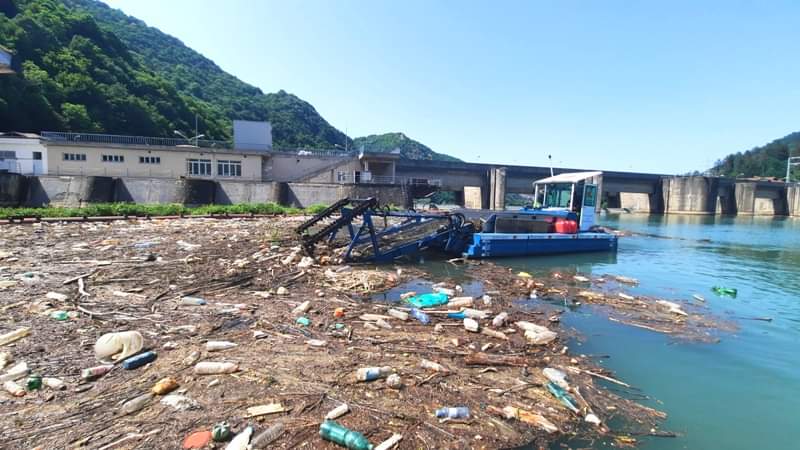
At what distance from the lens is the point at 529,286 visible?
8.81 metres

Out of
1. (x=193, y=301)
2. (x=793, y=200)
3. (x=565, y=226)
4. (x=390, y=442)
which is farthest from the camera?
(x=793, y=200)

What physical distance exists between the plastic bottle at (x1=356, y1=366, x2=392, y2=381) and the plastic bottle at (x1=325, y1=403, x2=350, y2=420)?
1.67 feet

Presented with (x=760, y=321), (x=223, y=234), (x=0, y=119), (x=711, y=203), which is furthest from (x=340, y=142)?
(x=760, y=321)

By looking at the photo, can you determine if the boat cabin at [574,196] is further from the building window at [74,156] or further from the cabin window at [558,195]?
the building window at [74,156]

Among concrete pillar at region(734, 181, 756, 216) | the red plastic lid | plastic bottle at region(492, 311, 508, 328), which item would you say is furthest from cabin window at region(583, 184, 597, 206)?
concrete pillar at region(734, 181, 756, 216)

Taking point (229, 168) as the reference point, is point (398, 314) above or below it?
below

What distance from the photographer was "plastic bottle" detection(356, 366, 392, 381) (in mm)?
3768

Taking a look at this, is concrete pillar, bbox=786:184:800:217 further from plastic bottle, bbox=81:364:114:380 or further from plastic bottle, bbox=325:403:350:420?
plastic bottle, bbox=81:364:114:380

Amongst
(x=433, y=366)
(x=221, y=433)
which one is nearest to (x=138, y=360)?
(x=221, y=433)

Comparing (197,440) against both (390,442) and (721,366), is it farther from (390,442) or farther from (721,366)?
(721,366)

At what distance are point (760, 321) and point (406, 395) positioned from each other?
26.5 ft

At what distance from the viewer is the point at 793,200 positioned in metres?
57.7

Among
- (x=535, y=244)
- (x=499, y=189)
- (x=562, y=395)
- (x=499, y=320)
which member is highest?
(x=499, y=189)

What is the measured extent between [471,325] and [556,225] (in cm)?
1043
